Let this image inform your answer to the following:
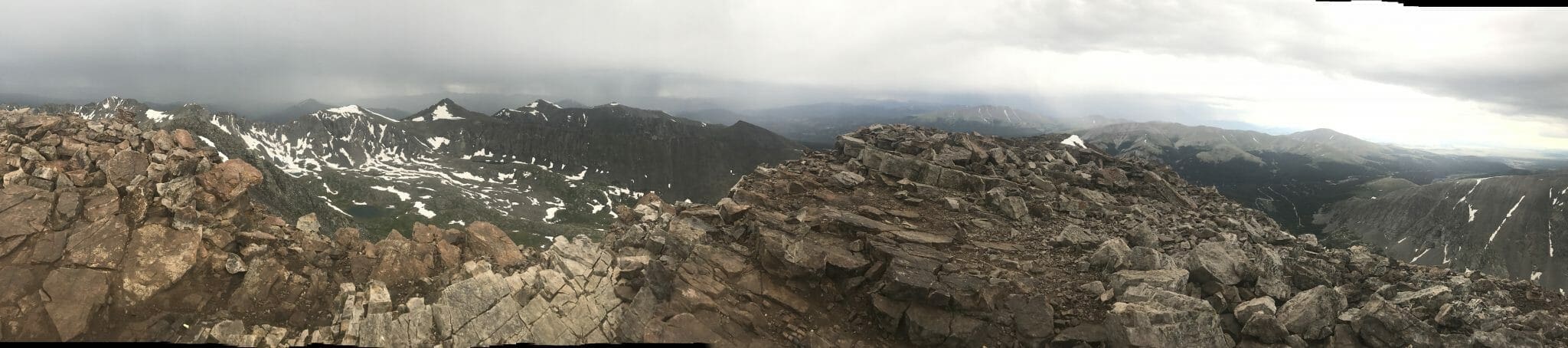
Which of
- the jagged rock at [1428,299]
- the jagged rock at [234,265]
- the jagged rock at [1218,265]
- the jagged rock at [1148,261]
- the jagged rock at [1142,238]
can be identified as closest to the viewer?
the jagged rock at [1428,299]

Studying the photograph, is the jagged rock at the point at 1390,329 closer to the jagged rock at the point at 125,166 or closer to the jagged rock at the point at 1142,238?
the jagged rock at the point at 1142,238

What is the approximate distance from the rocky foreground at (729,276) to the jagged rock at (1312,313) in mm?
61

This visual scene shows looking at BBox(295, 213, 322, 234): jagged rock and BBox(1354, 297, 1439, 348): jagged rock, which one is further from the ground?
BBox(1354, 297, 1439, 348): jagged rock

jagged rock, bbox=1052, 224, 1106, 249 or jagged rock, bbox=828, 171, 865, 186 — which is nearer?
jagged rock, bbox=1052, 224, 1106, 249

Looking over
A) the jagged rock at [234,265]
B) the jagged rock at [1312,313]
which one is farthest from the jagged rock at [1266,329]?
the jagged rock at [234,265]

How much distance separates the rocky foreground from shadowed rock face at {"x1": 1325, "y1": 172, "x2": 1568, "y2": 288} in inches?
8054

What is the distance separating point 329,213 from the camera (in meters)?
174

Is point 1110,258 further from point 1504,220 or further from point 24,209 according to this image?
point 1504,220

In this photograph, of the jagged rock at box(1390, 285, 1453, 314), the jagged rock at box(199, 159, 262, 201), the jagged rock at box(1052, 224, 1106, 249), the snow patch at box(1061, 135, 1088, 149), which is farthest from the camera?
the snow patch at box(1061, 135, 1088, 149)

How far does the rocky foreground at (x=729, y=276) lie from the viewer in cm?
1862

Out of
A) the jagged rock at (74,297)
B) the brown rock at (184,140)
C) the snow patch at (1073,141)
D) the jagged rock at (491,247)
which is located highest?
→ the snow patch at (1073,141)

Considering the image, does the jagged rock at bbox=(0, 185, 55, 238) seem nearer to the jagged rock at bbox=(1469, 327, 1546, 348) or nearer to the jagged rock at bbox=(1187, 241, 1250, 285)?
the jagged rock at bbox=(1187, 241, 1250, 285)

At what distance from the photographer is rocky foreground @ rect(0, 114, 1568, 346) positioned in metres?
18.6

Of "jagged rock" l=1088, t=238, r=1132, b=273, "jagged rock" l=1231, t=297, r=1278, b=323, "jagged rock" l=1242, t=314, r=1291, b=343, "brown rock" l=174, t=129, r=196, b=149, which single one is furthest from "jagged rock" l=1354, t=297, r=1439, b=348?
"brown rock" l=174, t=129, r=196, b=149
